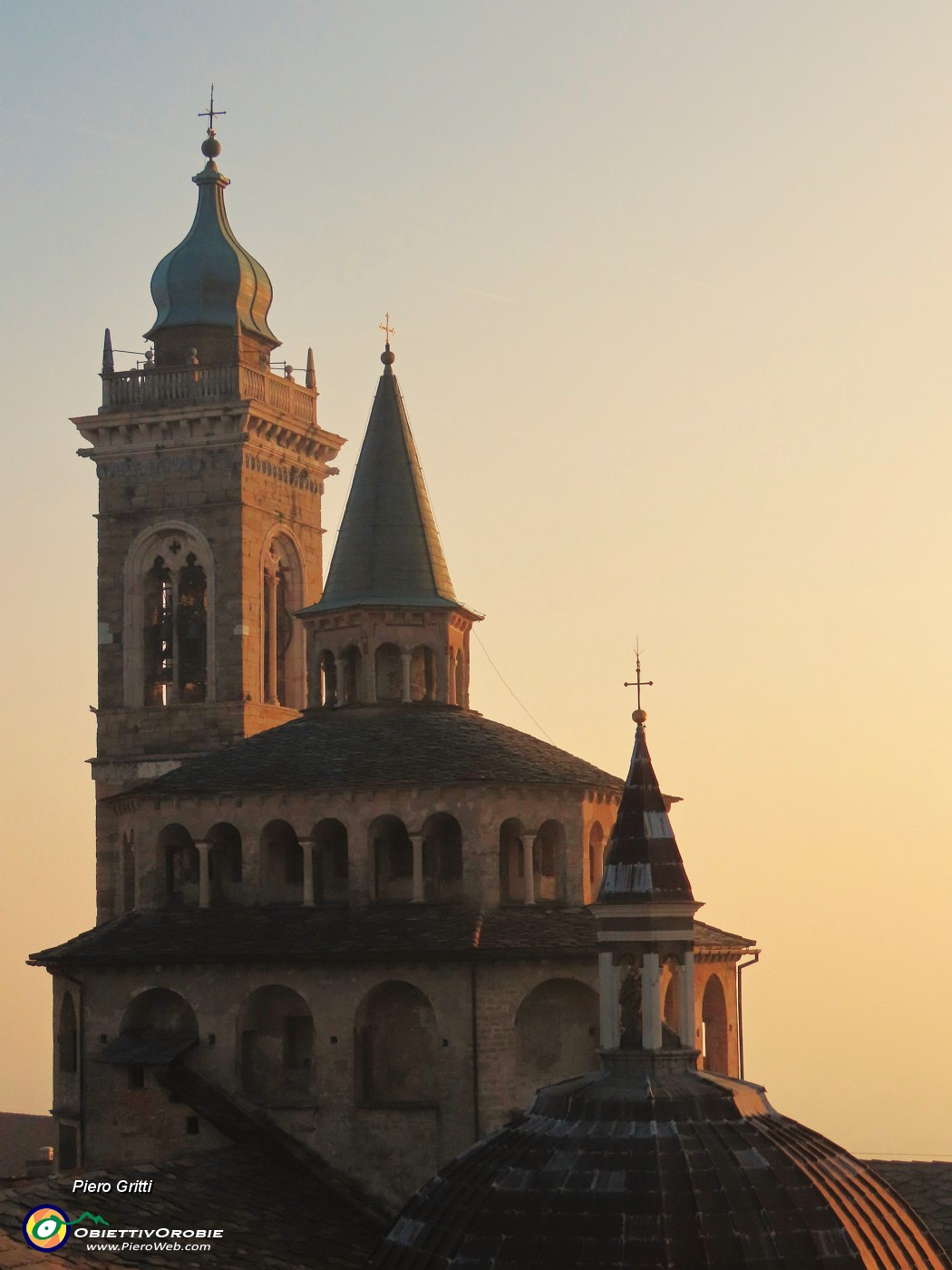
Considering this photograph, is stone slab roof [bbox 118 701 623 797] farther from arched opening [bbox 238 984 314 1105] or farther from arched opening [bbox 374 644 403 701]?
arched opening [bbox 238 984 314 1105]

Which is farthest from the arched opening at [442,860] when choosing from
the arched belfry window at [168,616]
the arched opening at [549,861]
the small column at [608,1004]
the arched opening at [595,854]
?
the arched belfry window at [168,616]

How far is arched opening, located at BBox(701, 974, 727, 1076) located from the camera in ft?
194

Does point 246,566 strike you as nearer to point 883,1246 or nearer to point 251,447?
point 251,447

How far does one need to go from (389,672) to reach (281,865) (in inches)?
255

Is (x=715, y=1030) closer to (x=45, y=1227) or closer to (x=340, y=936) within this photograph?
(x=340, y=936)

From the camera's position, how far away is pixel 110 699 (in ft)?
270

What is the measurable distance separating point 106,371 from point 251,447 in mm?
6071

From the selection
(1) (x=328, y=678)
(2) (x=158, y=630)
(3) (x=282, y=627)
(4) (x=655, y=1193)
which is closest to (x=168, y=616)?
(2) (x=158, y=630)

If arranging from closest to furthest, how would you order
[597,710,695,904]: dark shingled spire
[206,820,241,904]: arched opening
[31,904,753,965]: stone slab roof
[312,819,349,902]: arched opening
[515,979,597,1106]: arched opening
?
[597,710,695,904]: dark shingled spire
[31,904,753,965]: stone slab roof
[515,979,597,1106]: arched opening
[312,819,349,902]: arched opening
[206,820,241,904]: arched opening

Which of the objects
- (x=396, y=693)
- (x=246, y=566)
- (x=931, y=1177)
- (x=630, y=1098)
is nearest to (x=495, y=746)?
(x=396, y=693)

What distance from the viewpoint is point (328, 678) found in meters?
63.7

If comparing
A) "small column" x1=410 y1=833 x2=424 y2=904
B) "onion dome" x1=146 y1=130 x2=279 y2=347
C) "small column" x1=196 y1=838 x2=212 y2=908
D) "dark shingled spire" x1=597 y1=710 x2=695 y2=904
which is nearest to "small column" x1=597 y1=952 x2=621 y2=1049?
"dark shingled spire" x1=597 y1=710 x2=695 y2=904

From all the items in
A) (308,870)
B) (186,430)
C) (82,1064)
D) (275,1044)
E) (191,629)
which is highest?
(186,430)

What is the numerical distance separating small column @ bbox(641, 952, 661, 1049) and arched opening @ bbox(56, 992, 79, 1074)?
20.8 meters
